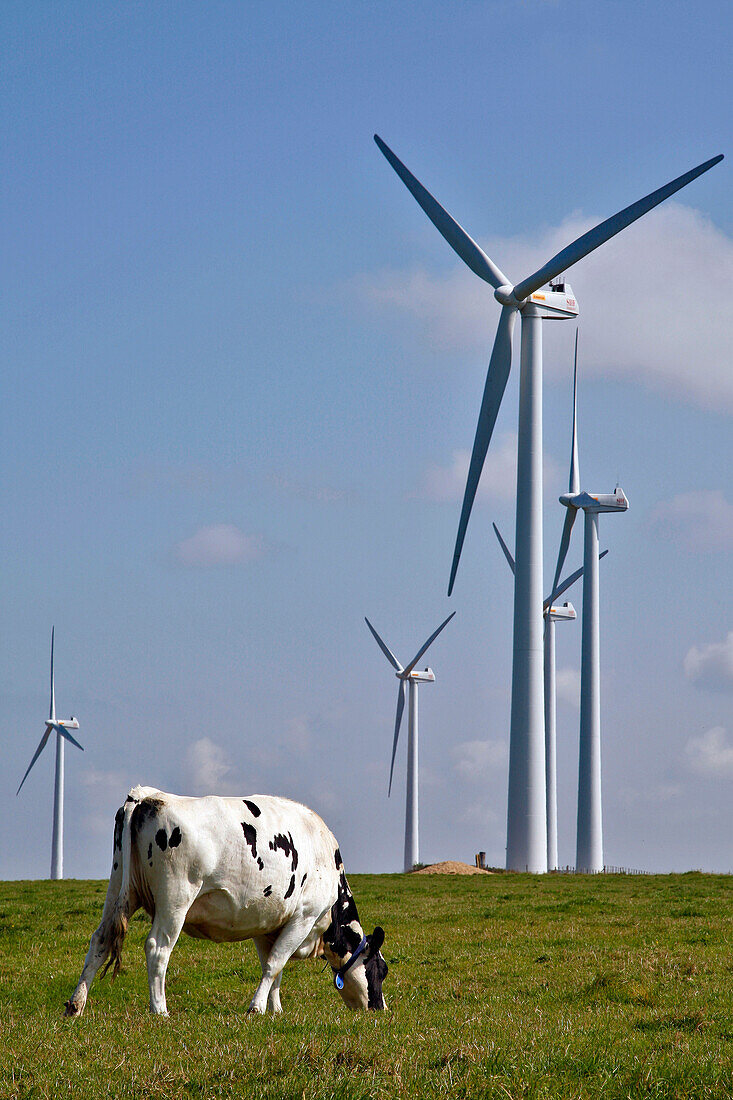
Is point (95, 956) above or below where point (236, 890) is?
below

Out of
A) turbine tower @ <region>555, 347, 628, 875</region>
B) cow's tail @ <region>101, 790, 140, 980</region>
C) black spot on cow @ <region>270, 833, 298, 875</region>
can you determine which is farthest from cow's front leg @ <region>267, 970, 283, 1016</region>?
turbine tower @ <region>555, 347, 628, 875</region>

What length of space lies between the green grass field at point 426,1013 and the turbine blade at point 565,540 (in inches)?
1332

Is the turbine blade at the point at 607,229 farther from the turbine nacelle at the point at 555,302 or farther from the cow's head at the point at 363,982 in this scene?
the cow's head at the point at 363,982

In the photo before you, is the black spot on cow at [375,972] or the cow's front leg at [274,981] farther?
the black spot on cow at [375,972]

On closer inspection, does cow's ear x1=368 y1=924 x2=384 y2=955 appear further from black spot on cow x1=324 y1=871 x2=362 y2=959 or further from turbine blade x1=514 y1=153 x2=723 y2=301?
turbine blade x1=514 y1=153 x2=723 y2=301

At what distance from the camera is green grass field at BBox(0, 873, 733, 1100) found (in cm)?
852

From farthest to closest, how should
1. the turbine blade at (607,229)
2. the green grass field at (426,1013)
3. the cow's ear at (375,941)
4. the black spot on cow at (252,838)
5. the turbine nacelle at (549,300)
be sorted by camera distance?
1. the turbine nacelle at (549,300)
2. the turbine blade at (607,229)
3. the cow's ear at (375,941)
4. the black spot on cow at (252,838)
5. the green grass field at (426,1013)

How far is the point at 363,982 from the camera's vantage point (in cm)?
1445

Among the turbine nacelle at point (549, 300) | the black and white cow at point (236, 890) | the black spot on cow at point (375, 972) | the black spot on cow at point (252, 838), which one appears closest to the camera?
the black and white cow at point (236, 890)

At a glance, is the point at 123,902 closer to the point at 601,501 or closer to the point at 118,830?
the point at 118,830

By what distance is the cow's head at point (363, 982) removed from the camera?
47.1 ft

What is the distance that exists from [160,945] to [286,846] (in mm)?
2024

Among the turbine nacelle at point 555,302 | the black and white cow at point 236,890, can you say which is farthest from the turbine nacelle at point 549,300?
the black and white cow at point 236,890

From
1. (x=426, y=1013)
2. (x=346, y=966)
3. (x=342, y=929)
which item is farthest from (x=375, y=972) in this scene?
(x=426, y=1013)
